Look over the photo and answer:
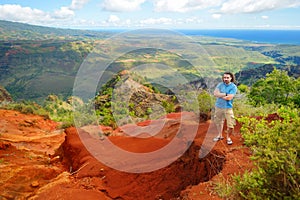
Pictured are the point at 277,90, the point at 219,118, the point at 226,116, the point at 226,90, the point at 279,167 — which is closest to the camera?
the point at 279,167

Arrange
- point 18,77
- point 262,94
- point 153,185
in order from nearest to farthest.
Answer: point 153,185 → point 262,94 → point 18,77

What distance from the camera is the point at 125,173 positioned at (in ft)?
19.1

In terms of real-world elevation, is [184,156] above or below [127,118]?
above

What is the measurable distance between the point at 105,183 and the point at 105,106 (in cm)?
1140

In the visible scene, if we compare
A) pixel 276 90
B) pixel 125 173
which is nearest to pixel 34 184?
pixel 125 173

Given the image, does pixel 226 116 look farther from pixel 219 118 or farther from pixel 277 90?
pixel 277 90

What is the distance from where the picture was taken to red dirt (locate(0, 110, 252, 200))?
501cm

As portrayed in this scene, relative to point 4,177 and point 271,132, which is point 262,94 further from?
point 4,177

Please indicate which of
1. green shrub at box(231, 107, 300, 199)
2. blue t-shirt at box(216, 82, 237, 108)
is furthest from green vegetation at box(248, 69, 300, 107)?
green shrub at box(231, 107, 300, 199)

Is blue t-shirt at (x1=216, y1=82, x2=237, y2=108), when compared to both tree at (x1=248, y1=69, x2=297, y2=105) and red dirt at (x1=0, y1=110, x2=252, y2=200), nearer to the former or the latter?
red dirt at (x1=0, y1=110, x2=252, y2=200)

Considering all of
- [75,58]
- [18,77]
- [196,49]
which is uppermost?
[196,49]

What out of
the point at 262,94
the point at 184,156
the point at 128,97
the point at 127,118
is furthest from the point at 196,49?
the point at 184,156

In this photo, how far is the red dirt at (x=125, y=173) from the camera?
501cm

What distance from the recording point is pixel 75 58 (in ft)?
290
